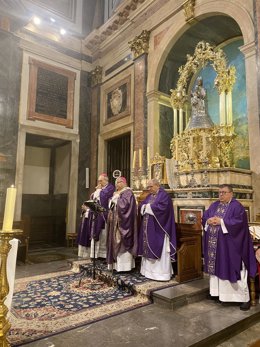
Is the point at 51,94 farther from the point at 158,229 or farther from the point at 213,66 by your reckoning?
the point at 158,229

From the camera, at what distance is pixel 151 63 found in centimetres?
890

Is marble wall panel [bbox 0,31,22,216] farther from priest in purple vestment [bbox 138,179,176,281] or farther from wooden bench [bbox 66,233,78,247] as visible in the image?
priest in purple vestment [bbox 138,179,176,281]

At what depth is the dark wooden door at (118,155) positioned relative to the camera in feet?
35.0

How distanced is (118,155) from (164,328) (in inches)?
326

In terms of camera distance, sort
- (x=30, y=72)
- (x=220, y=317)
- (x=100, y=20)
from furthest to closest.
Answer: (x=100, y=20) < (x=30, y=72) < (x=220, y=317)

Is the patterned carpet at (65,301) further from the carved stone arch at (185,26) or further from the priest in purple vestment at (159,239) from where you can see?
the carved stone arch at (185,26)

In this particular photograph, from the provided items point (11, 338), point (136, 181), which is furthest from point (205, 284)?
point (136, 181)

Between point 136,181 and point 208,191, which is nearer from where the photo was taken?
point 208,191

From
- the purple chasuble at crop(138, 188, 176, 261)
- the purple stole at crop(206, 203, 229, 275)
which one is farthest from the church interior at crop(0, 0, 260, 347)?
the purple stole at crop(206, 203, 229, 275)

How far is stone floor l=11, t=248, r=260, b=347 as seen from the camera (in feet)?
9.37

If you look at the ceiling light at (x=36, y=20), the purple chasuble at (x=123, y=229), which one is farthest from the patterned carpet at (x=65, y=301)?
the ceiling light at (x=36, y=20)

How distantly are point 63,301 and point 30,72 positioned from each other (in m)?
8.20

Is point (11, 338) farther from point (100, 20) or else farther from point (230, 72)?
point (100, 20)

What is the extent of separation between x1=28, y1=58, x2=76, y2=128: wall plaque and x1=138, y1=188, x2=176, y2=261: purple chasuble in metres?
6.58
